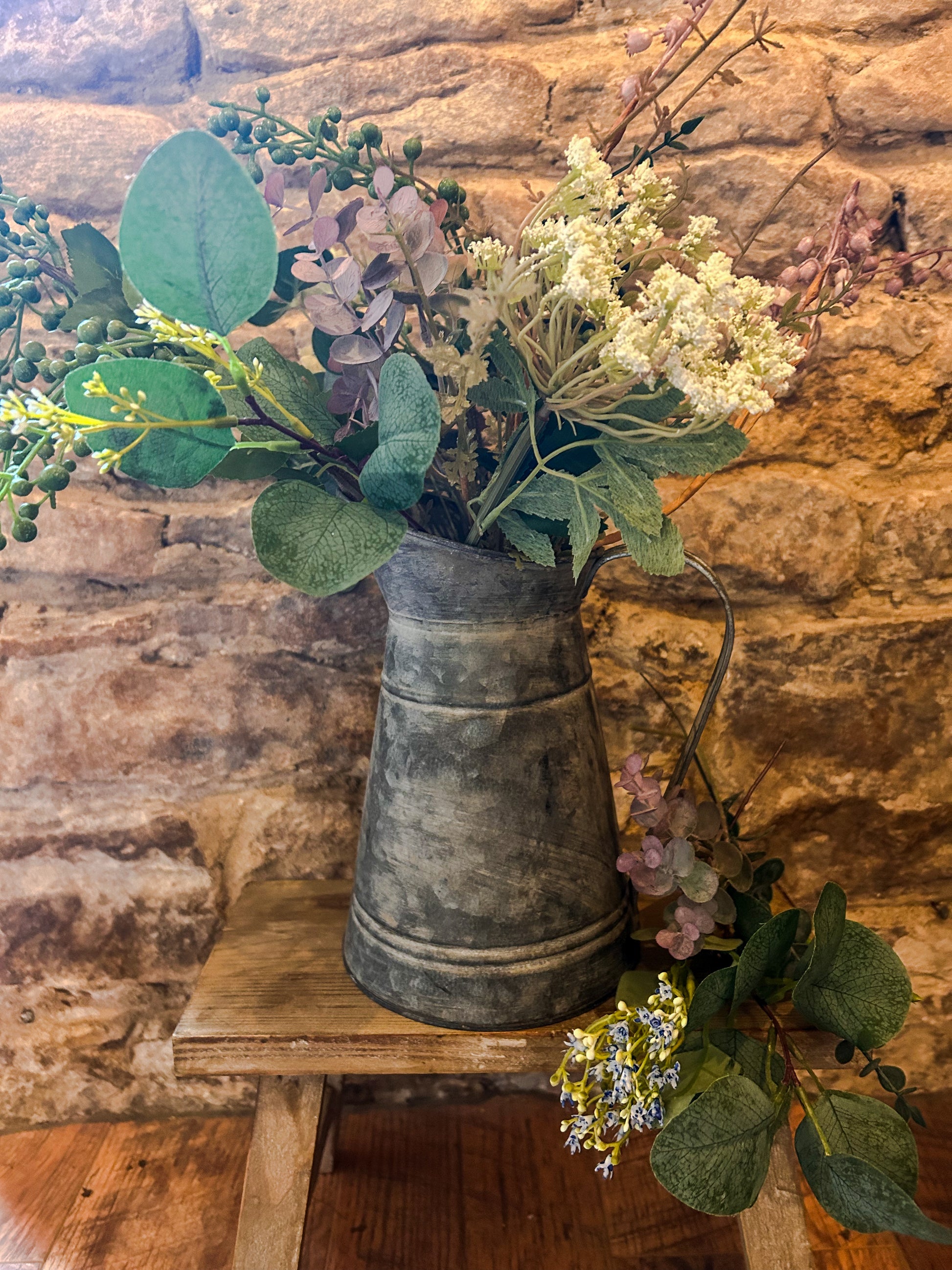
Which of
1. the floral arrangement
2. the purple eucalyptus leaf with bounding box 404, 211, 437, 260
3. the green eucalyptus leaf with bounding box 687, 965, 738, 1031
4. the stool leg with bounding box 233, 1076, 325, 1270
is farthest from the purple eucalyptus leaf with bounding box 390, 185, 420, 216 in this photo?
the stool leg with bounding box 233, 1076, 325, 1270

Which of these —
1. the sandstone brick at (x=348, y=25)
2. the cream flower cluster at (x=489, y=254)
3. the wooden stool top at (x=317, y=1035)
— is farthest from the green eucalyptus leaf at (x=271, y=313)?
the wooden stool top at (x=317, y=1035)

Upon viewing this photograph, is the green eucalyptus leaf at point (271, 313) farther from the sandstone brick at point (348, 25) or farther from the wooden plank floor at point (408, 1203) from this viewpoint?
the wooden plank floor at point (408, 1203)

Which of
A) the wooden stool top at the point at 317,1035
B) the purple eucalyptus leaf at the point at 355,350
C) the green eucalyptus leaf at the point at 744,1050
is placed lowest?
the wooden stool top at the point at 317,1035

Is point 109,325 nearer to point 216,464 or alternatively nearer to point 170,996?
point 216,464

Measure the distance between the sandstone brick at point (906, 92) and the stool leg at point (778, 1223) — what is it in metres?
0.94

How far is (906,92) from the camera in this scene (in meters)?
0.84

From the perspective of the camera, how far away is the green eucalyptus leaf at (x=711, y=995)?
22.6 inches

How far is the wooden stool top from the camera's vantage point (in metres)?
0.61

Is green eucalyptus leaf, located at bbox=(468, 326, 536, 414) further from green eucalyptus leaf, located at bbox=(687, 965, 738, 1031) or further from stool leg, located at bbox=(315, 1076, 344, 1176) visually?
stool leg, located at bbox=(315, 1076, 344, 1176)

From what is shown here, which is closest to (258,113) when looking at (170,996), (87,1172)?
(170,996)

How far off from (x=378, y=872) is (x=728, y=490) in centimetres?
53

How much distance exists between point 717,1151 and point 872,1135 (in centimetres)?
11

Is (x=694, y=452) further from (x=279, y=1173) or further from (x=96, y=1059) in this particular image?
(x=96, y=1059)

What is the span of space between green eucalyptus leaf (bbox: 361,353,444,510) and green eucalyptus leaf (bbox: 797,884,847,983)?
→ 0.38 m
